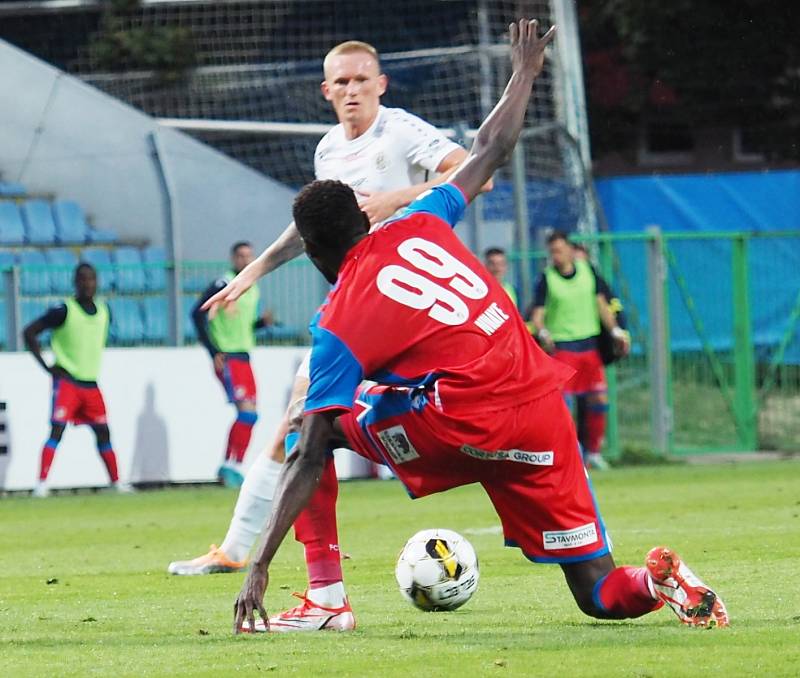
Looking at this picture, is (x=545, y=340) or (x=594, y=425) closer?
(x=545, y=340)

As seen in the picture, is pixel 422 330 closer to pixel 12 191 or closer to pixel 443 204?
pixel 443 204

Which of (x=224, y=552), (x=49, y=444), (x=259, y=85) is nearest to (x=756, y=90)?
(x=259, y=85)

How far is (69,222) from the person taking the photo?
2158 cm

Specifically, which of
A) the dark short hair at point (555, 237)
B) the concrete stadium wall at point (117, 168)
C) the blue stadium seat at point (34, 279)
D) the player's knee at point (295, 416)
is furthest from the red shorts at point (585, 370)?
the player's knee at point (295, 416)

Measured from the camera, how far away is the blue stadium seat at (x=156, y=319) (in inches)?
652

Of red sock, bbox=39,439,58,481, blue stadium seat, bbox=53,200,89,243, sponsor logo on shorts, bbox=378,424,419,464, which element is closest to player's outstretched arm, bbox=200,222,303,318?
sponsor logo on shorts, bbox=378,424,419,464

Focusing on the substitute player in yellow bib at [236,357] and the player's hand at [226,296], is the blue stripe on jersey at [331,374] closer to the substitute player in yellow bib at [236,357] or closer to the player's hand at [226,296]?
the player's hand at [226,296]

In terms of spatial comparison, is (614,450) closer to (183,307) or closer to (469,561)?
(183,307)

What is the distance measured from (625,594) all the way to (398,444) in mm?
929

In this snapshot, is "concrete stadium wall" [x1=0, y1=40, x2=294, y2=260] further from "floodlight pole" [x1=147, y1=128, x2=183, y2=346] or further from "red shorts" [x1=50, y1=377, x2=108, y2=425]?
"red shorts" [x1=50, y1=377, x2=108, y2=425]

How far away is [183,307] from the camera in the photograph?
16.9 metres

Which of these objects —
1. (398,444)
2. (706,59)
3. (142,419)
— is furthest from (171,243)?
(706,59)

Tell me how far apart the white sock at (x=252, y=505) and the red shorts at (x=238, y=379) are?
24.1ft

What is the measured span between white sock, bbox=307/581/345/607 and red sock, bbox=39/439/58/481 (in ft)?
29.8
